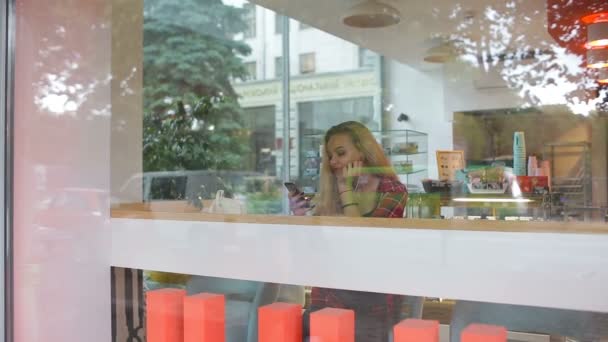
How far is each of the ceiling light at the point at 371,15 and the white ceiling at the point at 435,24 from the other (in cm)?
5

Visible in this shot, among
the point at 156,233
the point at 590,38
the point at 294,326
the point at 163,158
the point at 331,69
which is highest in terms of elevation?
the point at 331,69

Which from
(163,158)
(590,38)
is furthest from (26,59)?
(163,158)

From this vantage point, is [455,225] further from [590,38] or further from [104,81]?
[590,38]

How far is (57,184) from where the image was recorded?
6.18ft

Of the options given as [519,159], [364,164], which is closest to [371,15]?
[519,159]

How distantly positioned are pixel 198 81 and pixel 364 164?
5708mm

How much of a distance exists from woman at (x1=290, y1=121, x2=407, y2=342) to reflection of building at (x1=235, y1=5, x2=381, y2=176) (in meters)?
3.75

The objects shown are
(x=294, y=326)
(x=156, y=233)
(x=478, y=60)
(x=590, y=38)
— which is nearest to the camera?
(x=294, y=326)

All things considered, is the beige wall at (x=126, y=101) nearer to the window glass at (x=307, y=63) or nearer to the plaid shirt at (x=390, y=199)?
the plaid shirt at (x=390, y=199)

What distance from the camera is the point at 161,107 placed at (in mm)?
7004

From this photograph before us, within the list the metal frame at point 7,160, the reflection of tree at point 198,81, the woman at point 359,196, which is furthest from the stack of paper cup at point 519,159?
the reflection of tree at point 198,81

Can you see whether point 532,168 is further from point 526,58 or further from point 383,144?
point 526,58

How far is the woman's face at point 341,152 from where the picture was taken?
6.84ft

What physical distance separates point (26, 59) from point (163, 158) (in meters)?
4.03
